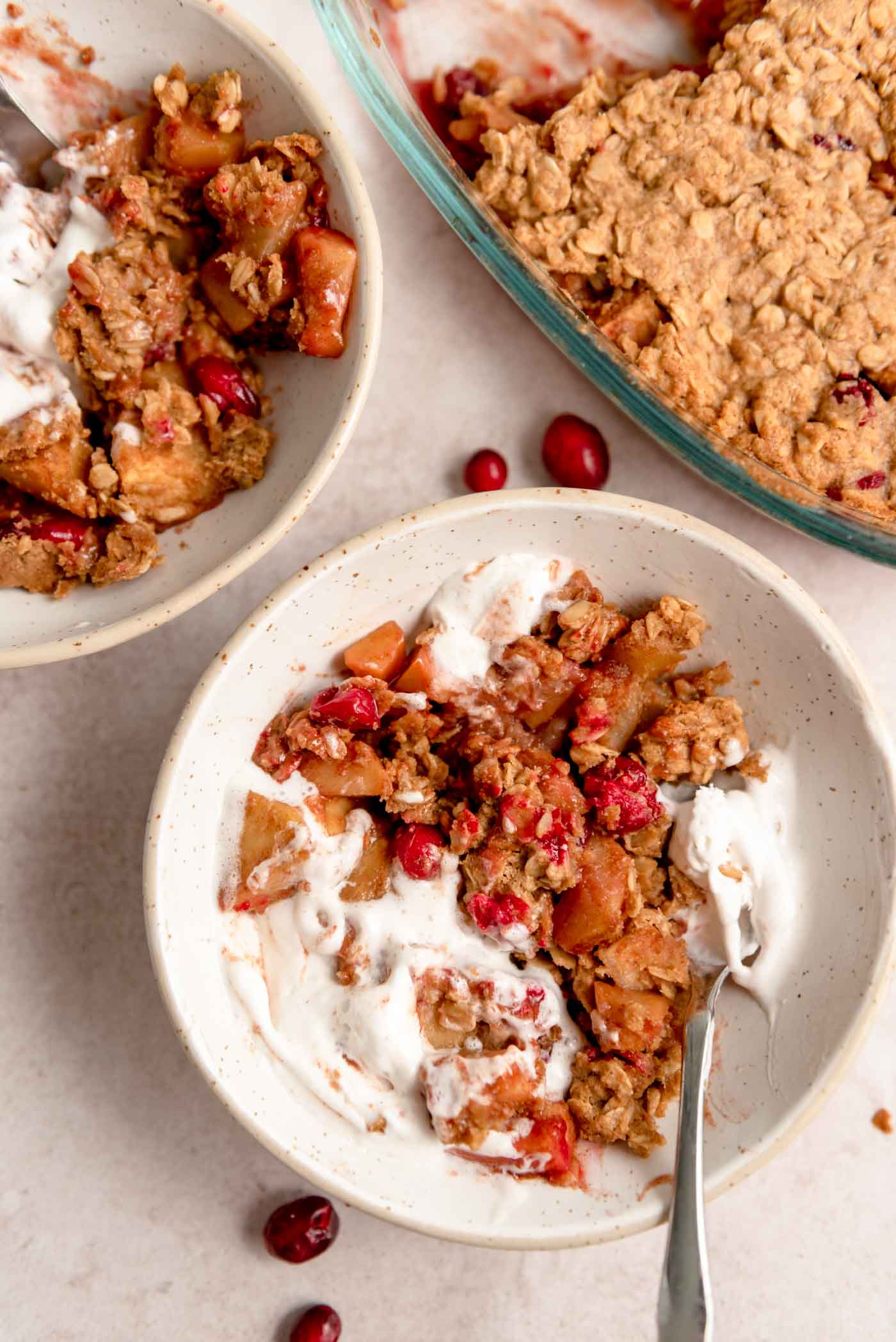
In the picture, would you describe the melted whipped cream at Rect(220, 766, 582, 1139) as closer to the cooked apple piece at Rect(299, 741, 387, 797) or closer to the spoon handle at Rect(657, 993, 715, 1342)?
the cooked apple piece at Rect(299, 741, 387, 797)

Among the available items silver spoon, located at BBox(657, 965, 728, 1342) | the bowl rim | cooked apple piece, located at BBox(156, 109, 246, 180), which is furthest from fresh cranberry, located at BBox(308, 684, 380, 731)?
cooked apple piece, located at BBox(156, 109, 246, 180)

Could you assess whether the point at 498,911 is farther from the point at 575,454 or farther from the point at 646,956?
the point at 575,454

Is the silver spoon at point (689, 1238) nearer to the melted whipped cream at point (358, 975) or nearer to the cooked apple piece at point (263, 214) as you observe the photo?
the melted whipped cream at point (358, 975)

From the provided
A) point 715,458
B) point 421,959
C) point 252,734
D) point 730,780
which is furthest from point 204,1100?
point 715,458

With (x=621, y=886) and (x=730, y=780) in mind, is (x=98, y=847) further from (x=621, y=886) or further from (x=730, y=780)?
(x=730, y=780)

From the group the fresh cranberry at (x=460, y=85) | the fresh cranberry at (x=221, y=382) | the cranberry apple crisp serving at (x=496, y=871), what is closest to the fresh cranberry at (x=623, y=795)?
the cranberry apple crisp serving at (x=496, y=871)

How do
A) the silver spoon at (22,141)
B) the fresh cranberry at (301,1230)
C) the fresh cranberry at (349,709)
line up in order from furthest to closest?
the fresh cranberry at (301,1230) → the silver spoon at (22,141) → the fresh cranberry at (349,709)

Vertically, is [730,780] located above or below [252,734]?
above

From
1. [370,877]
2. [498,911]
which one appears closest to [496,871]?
[498,911]
